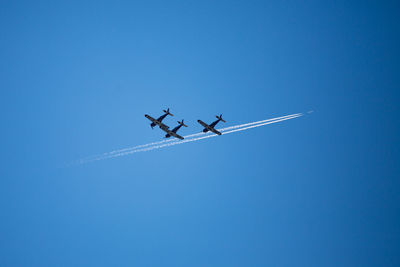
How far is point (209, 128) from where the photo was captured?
Answer: 8675 centimetres

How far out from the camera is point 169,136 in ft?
290

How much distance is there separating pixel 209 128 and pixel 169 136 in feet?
38.8
